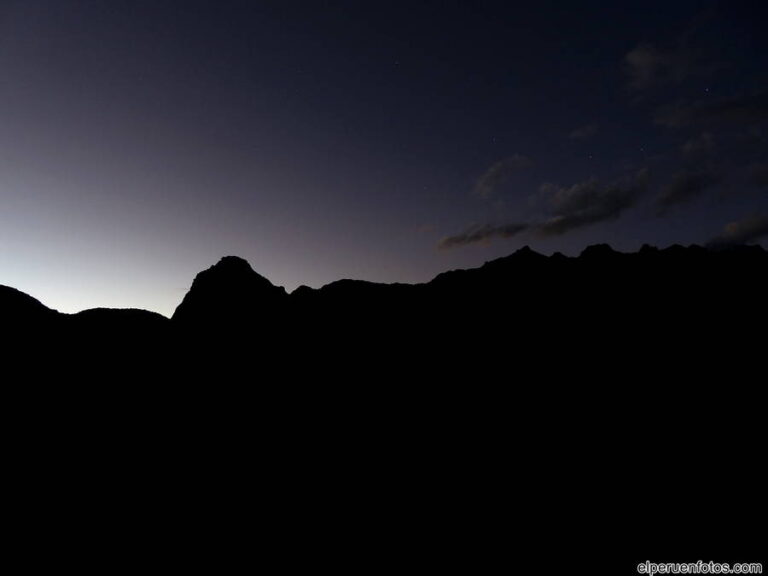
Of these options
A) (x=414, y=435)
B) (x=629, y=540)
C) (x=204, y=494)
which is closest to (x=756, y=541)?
(x=629, y=540)

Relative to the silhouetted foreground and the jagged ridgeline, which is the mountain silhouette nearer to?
the jagged ridgeline

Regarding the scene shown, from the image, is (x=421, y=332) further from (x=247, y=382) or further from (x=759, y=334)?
(x=759, y=334)

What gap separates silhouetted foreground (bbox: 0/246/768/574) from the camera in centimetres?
2578

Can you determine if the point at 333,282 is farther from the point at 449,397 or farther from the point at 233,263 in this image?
the point at 449,397

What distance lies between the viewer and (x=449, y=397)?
109 ft

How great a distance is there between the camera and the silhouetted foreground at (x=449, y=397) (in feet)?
84.6

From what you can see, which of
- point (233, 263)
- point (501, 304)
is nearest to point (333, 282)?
point (233, 263)

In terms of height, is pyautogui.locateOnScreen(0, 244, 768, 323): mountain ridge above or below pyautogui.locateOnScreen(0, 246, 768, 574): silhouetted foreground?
above

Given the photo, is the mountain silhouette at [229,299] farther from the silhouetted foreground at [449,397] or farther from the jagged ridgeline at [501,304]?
the silhouetted foreground at [449,397]

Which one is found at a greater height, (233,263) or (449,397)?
(233,263)

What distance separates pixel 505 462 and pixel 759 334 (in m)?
25.6

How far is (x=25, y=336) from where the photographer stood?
2991 centimetres

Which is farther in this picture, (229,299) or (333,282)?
(333,282)

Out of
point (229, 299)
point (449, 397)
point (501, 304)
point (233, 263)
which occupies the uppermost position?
point (233, 263)
